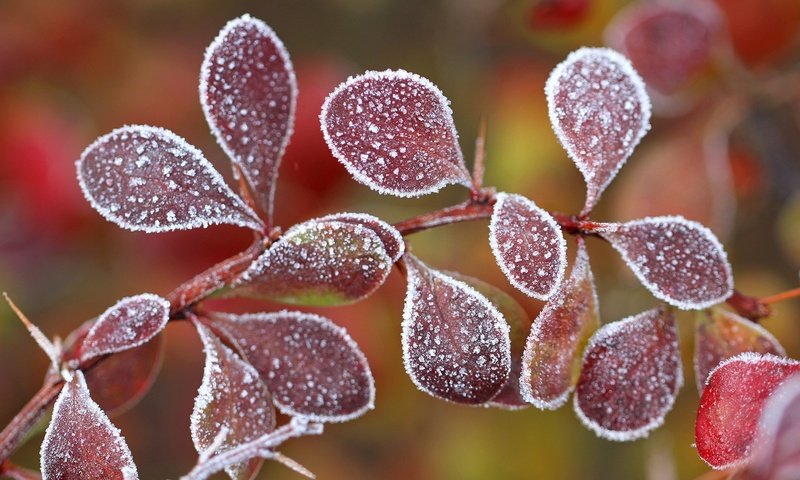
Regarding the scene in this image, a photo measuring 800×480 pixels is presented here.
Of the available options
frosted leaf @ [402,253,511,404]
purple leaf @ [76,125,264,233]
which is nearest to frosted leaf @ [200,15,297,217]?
purple leaf @ [76,125,264,233]

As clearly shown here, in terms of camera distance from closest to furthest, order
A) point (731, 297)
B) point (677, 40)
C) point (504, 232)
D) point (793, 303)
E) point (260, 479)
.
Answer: point (504, 232)
point (731, 297)
point (677, 40)
point (793, 303)
point (260, 479)

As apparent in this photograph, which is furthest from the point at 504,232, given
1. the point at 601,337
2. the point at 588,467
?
the point at 588,467

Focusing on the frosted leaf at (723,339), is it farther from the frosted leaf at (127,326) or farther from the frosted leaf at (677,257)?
the frosted leaf at (127,326)

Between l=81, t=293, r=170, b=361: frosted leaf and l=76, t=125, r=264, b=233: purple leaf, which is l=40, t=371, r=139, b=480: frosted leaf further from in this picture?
l=76, t=125, r=264, b=233: purple leaf

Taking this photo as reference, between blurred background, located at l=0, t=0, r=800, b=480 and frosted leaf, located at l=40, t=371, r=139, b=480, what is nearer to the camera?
frosted leaf, located at l=40, t=371, r=139, b=480

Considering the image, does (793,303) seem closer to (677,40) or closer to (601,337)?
(677,40)

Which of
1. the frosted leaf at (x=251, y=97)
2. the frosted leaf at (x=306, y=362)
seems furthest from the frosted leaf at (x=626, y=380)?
the frosted leaf at (x=251, y=97)
